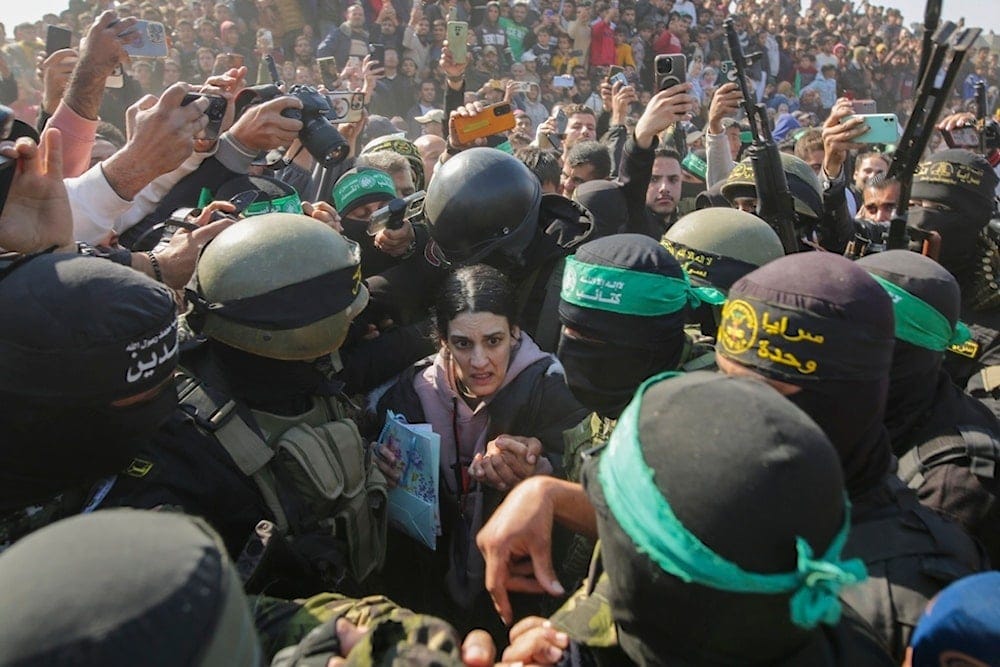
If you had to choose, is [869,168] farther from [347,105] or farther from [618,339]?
[618,339]

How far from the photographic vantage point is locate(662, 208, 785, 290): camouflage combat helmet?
8.70ft

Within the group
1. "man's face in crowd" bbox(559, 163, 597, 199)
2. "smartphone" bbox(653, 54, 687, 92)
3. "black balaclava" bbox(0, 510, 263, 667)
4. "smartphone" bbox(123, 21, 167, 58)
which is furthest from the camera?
"man's face in crowd" bbox(559, 163, 597, 199)

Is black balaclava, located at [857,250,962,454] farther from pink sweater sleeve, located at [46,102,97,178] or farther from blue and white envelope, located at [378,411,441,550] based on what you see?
pink sweater sleeve, located at [46,102,97,178]

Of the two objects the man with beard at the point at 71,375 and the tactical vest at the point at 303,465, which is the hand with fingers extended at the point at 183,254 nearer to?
the tactical vest at the point at 303,465

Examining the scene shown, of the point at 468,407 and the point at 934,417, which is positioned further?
the point at 468,407

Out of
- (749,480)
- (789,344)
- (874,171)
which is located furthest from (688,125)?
(749,480)

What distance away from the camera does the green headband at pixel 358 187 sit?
3924 mm

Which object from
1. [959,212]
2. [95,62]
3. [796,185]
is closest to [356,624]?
[95,62]

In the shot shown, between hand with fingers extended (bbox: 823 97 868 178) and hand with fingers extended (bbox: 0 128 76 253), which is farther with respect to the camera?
hand with fingers extended (bbox: 823 97 868 178)

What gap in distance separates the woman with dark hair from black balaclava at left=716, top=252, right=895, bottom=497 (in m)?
1.08

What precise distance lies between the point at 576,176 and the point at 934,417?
147 inches

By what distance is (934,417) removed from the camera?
2.19 metres

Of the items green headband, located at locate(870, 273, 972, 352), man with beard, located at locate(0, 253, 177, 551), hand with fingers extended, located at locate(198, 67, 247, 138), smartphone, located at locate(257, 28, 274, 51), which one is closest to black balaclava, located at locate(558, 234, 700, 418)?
green headband, located at locate(870, 273, 972, 352)

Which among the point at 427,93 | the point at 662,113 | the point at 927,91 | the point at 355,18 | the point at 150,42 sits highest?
the point at 927,91
